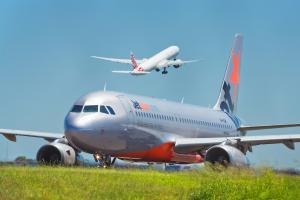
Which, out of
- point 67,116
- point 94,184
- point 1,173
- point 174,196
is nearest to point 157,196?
point 174,196

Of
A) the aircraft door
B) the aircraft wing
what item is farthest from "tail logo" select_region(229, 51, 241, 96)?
the aircraft door

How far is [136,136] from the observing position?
34906 mm

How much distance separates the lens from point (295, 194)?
17.8m

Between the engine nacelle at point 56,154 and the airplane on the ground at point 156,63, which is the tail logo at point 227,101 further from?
the airplane on the ground at point 156,63

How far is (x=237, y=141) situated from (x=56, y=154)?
Answer: 8265mm

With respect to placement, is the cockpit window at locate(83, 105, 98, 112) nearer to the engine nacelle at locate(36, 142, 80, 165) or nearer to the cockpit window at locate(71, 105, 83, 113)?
the cockpit window at locate(71, 105, 83, 113)

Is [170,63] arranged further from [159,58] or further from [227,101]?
[227,101]

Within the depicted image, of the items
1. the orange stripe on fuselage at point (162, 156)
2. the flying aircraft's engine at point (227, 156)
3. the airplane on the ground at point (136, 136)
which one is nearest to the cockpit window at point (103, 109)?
the airplane on the ground at point (136, 136)

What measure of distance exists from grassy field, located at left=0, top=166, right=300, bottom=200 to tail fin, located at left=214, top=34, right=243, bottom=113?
33705 millimetres

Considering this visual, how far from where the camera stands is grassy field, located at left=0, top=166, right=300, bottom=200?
16.2 m

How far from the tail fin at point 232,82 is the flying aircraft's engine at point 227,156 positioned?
20.4 meters

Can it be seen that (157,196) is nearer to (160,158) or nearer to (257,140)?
(257,140)

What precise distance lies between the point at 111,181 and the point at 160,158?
19159 mm

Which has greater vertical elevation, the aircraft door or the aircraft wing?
the aircraft door
